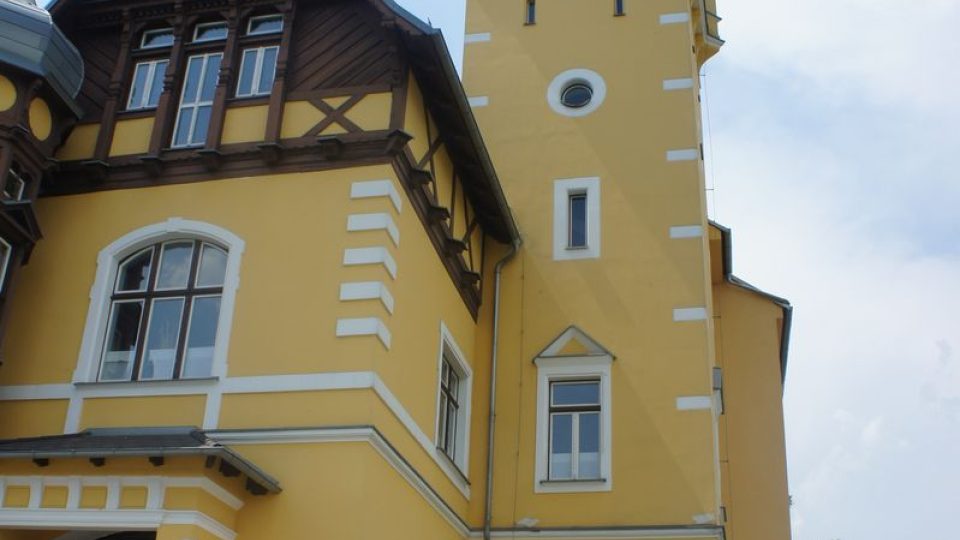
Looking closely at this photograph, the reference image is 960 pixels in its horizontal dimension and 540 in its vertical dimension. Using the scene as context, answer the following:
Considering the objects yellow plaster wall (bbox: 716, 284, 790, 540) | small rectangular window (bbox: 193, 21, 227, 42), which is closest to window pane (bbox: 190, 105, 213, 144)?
small rectangular window (bbox: 193, 21, 227, 42)

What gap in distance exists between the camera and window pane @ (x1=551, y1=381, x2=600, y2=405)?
16.6 metres

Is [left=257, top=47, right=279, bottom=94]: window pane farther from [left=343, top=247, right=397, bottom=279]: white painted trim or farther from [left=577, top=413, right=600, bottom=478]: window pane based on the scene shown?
[left=577, top=413, right=600, bottom=478]: window pane

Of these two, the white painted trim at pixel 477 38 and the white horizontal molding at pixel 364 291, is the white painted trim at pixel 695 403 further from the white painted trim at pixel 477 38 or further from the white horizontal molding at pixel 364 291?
the white painted trim at pixel 477 38

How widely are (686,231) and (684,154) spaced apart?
54.8 inches

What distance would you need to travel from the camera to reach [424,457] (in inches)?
547

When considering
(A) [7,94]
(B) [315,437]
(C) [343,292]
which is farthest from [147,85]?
(B) [315,437]

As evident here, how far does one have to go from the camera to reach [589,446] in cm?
1622

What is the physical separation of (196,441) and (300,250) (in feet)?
8.43

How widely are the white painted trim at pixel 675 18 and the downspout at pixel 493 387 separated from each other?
15.4 ft

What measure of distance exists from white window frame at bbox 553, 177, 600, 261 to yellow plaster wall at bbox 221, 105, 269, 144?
18.8ft

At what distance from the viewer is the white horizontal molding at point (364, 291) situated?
12414 millimetres

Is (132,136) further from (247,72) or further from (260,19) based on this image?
(260,19)

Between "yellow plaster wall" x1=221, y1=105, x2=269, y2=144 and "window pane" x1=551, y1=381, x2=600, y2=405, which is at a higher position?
"yellow plaster wall" x1=221, y1=105, x2=269, y2=144

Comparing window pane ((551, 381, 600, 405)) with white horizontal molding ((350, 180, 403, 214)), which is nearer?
white horizontal molding ((350, 180, 403, 214))
